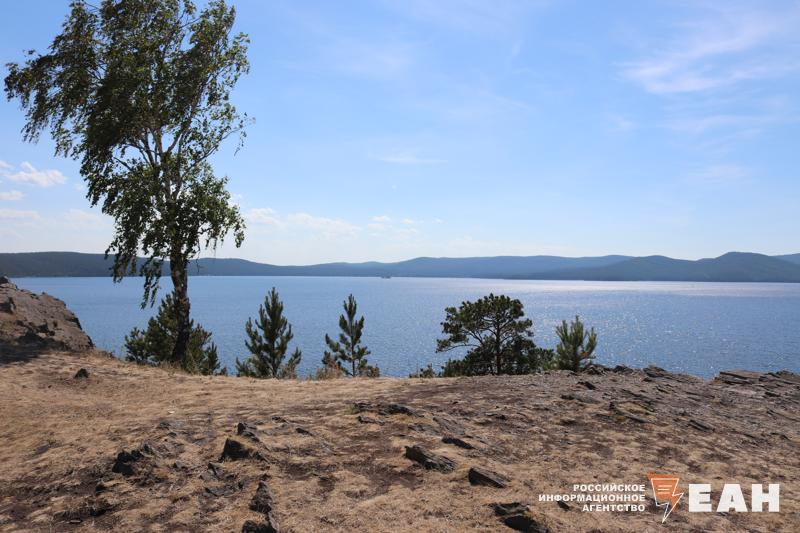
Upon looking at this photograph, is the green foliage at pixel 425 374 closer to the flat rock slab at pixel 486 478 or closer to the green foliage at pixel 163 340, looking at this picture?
the flat rock slab at pixel 486 478

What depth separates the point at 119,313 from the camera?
15800 centimetres

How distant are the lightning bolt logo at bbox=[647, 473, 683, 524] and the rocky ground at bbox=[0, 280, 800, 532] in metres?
0.11

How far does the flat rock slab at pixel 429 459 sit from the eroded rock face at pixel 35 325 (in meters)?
16.1

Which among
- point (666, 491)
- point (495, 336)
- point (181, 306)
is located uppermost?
point (181, 306)

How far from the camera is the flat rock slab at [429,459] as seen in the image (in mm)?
6608

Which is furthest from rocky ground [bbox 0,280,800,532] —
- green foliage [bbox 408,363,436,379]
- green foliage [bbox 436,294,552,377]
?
green foliage [bbox 436,294,552,377]

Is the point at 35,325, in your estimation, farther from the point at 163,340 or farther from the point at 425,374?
the point at 425,374

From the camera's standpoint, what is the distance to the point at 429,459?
22.1 feet

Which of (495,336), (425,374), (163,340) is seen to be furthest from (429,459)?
(163,340)

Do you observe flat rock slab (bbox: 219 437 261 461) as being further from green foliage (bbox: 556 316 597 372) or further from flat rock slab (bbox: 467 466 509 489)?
green foliage (bbox: 556 316 597 372)

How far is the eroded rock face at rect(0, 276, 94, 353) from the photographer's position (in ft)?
55.7

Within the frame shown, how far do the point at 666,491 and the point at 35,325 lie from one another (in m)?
22.1

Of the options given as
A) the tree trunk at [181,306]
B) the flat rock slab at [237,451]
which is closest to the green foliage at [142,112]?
the tree trunk at [181,306]

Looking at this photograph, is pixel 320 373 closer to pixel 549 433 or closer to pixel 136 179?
pixel 549 433
